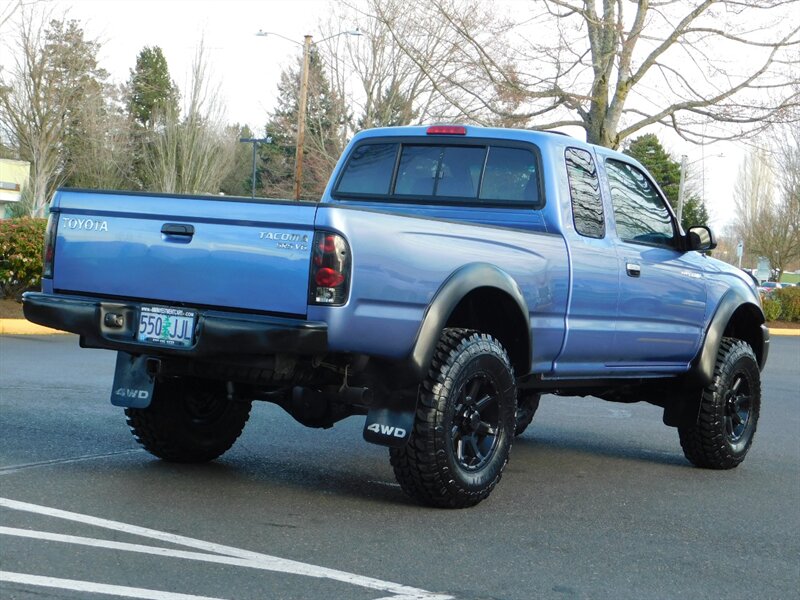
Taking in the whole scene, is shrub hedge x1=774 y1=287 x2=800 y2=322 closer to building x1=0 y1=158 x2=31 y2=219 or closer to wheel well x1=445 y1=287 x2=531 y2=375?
wheel well x1=445 y1=287 x2=531 y2=375

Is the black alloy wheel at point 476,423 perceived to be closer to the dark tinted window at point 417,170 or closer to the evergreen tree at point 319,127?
the dark tinted window at point 417,170

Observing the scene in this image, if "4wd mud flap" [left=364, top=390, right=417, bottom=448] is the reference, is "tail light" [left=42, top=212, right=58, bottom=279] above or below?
above

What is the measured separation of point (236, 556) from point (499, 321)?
2.25 metres

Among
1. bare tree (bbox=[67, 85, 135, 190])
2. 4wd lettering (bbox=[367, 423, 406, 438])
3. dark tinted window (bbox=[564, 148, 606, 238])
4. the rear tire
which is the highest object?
bare tree (bbox=[67, 85, 135, 190])

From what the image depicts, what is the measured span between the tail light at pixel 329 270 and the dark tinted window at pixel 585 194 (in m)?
2.06

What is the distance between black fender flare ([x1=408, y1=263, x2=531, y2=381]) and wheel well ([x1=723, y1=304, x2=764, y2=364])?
10.6ft

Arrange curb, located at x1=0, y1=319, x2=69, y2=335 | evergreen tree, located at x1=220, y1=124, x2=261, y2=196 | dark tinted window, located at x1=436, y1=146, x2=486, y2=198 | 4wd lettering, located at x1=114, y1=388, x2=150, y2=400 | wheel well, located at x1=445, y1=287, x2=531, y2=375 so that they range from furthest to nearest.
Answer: evergreen tree, located at x1=220, y1=124, x2=261, y2=196 → curb, located at x1=0, y1=319, x2=69, y2=335 → dark tinted window, located at x1=436, y1=146, x2=486, y2=198 → wheel well, located at x1=445, y1=287, x2=531, y2=375 → 4wd lettering, located at x1=114, y1=388, x2=150, y2=400

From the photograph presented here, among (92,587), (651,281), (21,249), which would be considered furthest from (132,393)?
(21,249)

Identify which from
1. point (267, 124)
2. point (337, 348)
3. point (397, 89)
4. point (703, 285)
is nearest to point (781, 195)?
point (397, 89)

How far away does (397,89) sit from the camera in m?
38.9

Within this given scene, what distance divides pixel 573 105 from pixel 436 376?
1852 cm

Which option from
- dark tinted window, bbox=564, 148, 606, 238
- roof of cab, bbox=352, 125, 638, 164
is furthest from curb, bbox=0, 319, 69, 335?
dark tinted window, bbox=564, 148, 606, 238

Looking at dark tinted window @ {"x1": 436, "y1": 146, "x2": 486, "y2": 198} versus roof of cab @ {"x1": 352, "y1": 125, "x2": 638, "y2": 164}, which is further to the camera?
dark tinted window @ {"x1": 436, "y1": 146, "x2": 486, "y2": 198}

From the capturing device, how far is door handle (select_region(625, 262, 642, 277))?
23.4ft
